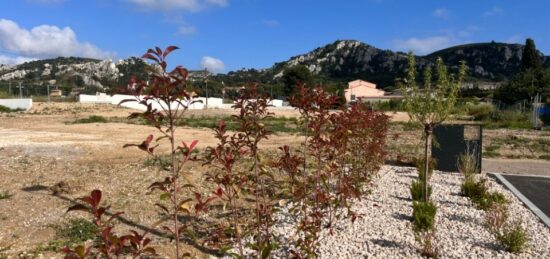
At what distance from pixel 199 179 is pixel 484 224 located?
4769 millimetres

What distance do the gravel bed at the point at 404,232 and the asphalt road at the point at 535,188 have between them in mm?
381

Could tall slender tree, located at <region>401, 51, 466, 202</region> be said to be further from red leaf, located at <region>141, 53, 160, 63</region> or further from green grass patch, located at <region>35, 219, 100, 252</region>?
red leaf, located at <region>141, 53, 160, 63</region>

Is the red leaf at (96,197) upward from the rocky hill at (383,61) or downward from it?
downward

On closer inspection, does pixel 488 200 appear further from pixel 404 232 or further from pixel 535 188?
pixel 535 188

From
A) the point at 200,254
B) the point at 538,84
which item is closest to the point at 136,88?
the point at 200,254

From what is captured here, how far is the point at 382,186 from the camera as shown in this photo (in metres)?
8.31

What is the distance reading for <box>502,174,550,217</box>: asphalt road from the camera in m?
7.43

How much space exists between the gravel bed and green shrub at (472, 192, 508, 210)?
0.12m

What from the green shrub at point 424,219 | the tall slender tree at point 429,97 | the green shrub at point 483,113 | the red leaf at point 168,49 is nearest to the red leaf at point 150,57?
the red leaf at point 168,49

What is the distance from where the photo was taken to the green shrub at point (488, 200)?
21.9 feet

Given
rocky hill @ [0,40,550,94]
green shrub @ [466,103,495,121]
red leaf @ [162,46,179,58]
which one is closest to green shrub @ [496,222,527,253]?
red leaf @ [162,46,179,58]

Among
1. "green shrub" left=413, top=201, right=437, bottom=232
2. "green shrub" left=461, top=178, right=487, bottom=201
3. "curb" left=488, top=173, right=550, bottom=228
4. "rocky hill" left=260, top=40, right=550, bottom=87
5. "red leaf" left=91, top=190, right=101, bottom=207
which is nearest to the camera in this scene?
"red leaf" left=91, top=190, right=101, bottom=207

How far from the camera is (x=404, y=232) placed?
5.32 m

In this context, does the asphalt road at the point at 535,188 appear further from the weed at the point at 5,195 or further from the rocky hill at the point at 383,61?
the rocky hill at the point at 383,61
